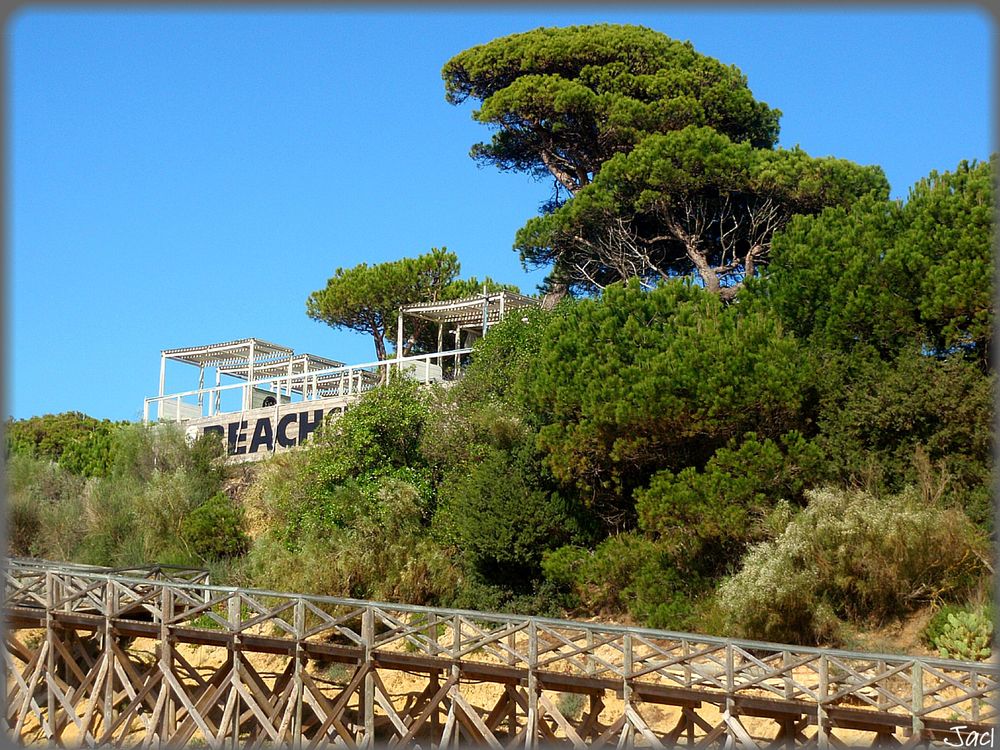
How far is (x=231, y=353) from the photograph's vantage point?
39.3 m

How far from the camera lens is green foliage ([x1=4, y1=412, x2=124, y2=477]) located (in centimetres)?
3769

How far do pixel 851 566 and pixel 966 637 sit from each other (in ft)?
7.43

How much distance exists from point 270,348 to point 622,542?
65.2 ft

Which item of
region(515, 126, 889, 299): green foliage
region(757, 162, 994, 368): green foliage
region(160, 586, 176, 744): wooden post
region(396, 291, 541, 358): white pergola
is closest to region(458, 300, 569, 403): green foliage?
region(396, 291, 541, 358): white pergola

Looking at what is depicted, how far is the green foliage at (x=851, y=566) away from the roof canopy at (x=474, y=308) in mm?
13426

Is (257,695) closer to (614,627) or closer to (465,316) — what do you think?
(614,627)

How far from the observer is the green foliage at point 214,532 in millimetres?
28375

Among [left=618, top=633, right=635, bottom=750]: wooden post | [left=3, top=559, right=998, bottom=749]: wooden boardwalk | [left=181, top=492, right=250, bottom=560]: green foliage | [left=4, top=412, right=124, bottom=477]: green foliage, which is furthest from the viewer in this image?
[left=4, top=412, right=124, bottom=477]: green foliage

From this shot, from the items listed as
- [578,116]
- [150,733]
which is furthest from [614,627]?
[578,116]

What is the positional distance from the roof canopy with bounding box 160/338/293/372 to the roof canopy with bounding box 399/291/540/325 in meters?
6.66

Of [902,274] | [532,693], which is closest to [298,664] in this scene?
[532,693]

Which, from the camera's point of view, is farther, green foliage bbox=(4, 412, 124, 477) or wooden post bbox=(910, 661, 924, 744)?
green foliage bbox=(4, 412, 124, 477)

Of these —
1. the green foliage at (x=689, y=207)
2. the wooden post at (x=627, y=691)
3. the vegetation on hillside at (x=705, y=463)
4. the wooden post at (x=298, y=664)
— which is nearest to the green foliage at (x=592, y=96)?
the green foliage at (x=689, y=207)

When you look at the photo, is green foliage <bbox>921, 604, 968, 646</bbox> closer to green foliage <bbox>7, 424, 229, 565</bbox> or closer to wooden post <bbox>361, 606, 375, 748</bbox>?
wooden post <bbox>361, 606, 375, 748</bbox>
